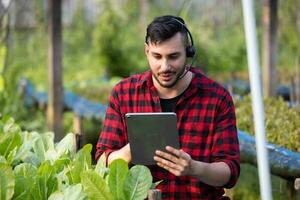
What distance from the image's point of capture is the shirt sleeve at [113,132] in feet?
9.72

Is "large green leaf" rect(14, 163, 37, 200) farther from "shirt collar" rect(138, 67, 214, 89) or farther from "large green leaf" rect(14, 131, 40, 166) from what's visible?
"shirt collar" rect(138, 67, 214, 89)

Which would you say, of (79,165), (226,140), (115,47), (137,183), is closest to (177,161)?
(137,183)

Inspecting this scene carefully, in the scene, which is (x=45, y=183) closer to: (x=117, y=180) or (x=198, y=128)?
(x=117, y=180)

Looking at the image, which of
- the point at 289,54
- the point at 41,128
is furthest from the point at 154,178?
the point at 289,54

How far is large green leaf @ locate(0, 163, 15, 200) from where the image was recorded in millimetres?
2344

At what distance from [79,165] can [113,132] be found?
0.43 metres

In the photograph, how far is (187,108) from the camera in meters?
2.91

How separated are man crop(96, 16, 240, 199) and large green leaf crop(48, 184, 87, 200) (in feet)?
1.44

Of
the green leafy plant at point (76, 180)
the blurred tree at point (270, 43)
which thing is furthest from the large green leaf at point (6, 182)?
the blurred tree at point (270, 43)

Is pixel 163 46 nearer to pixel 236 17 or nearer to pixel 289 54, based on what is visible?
pixel 289 54

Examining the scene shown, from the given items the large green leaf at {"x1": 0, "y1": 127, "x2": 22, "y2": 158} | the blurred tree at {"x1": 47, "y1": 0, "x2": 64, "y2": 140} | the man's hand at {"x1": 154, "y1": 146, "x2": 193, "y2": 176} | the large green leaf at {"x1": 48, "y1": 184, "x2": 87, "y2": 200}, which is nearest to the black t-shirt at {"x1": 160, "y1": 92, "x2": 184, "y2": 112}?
the man's hand at {"x1": 154, "y1": 146, "x2": 193, "y2": 176}

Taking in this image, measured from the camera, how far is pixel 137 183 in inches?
93.6

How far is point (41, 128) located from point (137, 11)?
9.38 m

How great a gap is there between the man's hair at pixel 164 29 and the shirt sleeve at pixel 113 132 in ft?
1.14
